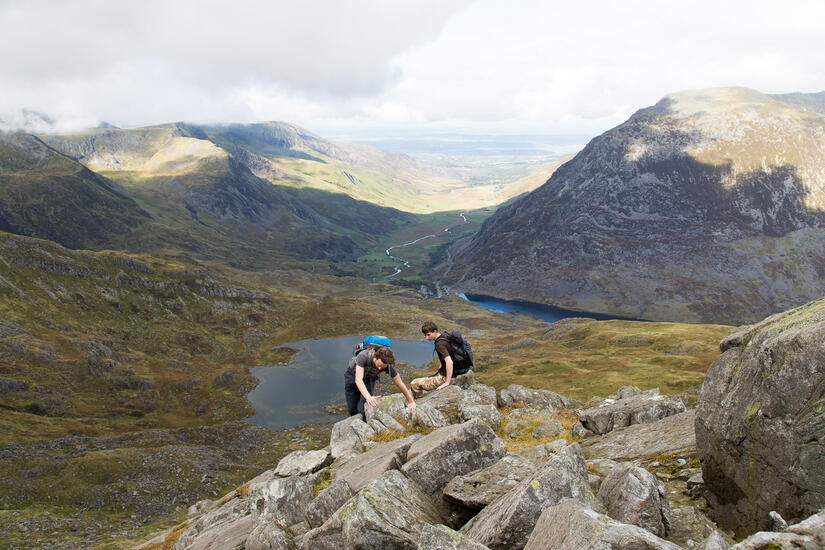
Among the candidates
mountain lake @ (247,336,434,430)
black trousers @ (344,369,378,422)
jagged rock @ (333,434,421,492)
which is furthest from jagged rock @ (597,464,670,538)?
mountain lake @ (247,336,434,430)

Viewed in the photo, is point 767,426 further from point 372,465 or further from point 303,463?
point 303,463

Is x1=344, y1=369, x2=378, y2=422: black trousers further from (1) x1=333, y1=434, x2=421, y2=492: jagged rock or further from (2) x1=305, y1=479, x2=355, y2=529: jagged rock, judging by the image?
(2) x1=305, y1=479, x2=355, y2=529: jagged rock

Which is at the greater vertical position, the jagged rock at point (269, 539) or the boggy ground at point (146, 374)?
the jagged rock at point (269, 539)

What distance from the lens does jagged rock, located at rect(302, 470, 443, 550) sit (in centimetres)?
1240

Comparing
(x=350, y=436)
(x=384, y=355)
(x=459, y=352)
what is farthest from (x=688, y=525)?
(x=350, y=436)

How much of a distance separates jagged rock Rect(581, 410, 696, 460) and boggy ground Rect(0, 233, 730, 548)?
53653 millimetres

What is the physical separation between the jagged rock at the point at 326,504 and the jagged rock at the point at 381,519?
1.66m

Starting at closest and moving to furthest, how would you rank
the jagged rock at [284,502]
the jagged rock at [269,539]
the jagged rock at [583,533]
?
1. the jagged rock at [583,533]
2. the jagged rock at [269,539]
3. the jagged rock at [284,502]

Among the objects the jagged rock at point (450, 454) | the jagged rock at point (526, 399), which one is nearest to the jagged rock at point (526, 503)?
the jagged rock at point (450, 454)

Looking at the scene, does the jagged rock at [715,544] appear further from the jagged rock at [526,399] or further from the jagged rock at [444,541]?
the jagged rock at [526,399]

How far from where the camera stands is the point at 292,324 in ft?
640

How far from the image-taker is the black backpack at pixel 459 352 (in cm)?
2451

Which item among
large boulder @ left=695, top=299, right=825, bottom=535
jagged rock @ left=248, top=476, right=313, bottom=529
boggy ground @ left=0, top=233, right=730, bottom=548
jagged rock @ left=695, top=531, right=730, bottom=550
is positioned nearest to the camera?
jagged rock @ left=695, top=531, right=730, bottom=550

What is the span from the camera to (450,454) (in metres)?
15.7
